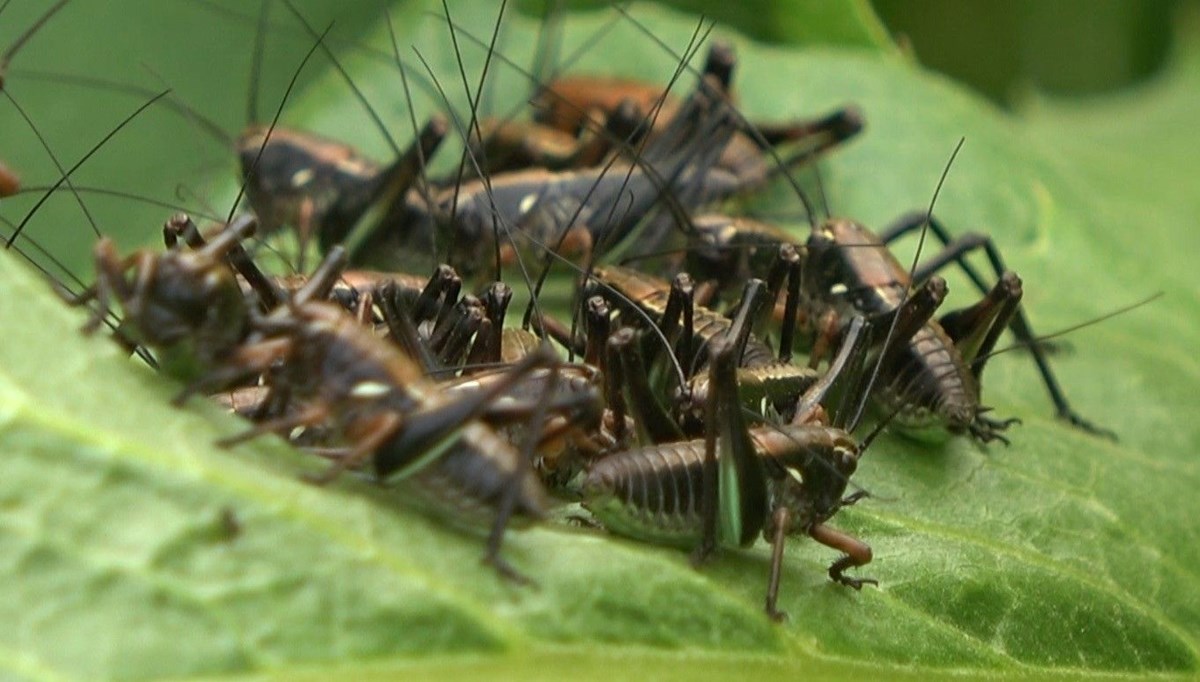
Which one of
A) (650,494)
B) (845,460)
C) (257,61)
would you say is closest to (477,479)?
(650,494)

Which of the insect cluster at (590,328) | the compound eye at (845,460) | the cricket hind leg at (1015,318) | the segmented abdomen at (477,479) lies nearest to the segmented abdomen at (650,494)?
the insect cluster at (590,328)

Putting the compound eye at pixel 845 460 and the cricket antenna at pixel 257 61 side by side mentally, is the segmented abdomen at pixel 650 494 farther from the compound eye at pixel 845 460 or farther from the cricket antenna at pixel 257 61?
the cricket antenna at pixel 257 61

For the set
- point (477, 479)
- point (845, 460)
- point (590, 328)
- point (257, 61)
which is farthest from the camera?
point (257, 61)

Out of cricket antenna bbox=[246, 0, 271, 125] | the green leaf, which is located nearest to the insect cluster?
the green leaf

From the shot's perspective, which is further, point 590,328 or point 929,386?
point 929,386

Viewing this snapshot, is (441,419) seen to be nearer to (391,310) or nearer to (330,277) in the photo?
(330,277)

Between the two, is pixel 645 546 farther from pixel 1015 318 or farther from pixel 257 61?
pixel 257 61

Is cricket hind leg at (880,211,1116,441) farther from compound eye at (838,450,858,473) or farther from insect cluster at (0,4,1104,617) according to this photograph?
compound eye at (838,450,858,473)
